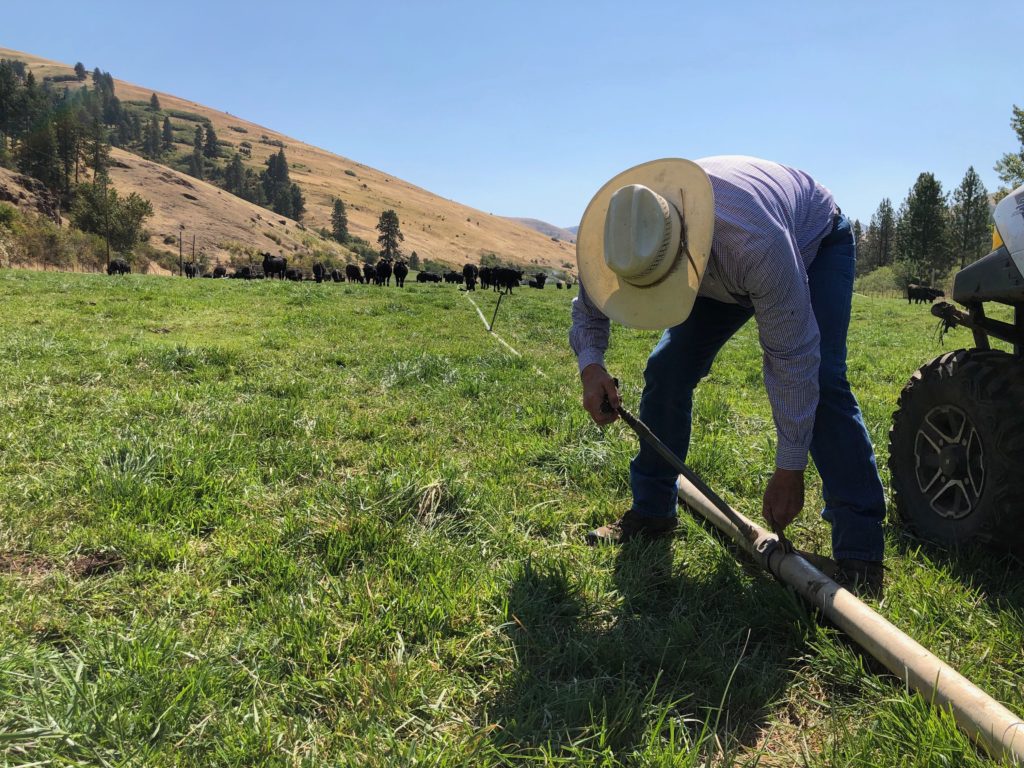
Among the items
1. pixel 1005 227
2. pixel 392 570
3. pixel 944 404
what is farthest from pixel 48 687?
pixel 1005 227

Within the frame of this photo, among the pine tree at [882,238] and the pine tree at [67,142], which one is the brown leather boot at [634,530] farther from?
the pine tree at [882,238]

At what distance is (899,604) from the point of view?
2.50 meters

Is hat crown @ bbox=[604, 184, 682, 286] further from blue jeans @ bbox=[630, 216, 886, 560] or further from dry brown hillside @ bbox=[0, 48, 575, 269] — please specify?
dry brown hillside @ bbox=[0, 48, 575, 269]

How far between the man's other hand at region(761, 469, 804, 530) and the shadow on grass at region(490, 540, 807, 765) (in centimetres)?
37

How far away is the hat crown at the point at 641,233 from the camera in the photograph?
7.14 feet

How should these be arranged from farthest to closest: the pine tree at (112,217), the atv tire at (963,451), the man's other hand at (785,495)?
the pine tree at (112,217), the atv tire at (963,451), the man's other hand at (785,495)

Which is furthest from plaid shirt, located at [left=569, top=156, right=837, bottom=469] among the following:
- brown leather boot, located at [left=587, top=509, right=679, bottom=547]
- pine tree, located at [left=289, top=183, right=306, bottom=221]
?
pine tree, located at [left=289, top=183, right=306, bottom=221]

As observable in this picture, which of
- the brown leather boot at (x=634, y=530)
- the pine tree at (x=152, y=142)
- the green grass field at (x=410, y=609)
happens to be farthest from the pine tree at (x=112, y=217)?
the pine tree at (x=152, y=142)

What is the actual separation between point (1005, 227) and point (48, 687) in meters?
4.05

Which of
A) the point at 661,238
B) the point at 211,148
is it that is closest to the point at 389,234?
the point at 211,148

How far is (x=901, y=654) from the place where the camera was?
1.97m

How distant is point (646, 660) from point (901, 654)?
2.70 feet

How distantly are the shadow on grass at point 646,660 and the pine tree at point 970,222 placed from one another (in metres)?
101

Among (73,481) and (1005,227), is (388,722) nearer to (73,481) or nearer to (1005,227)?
(73,481)
